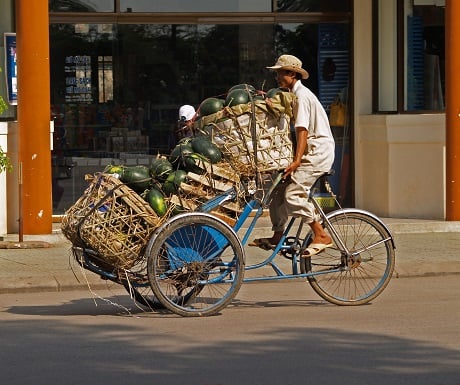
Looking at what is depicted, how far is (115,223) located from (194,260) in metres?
0.68

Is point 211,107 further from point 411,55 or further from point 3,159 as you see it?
point 411,55

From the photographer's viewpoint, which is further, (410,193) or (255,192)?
(410,193)

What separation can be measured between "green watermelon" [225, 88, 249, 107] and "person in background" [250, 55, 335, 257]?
1.05 feet

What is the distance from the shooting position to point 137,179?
29.9 feet

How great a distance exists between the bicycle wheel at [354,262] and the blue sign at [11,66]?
5.91 metres

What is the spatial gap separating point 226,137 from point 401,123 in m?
6.66

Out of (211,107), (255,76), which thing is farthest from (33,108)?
(211,107)

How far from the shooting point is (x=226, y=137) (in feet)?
30.3

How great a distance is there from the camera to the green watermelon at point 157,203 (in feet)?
29.6

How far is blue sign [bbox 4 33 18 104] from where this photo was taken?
14336 mm

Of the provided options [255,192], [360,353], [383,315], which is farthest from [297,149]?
[360,353]

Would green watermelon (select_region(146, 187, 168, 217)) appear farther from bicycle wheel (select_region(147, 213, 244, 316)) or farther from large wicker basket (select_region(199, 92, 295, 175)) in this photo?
large wicker basket (select_region(199, 92, 295, 175))

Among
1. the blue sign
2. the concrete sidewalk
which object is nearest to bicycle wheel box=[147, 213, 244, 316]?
the concrete sidewalk

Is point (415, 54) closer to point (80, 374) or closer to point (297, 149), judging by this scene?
point (297, 149)
